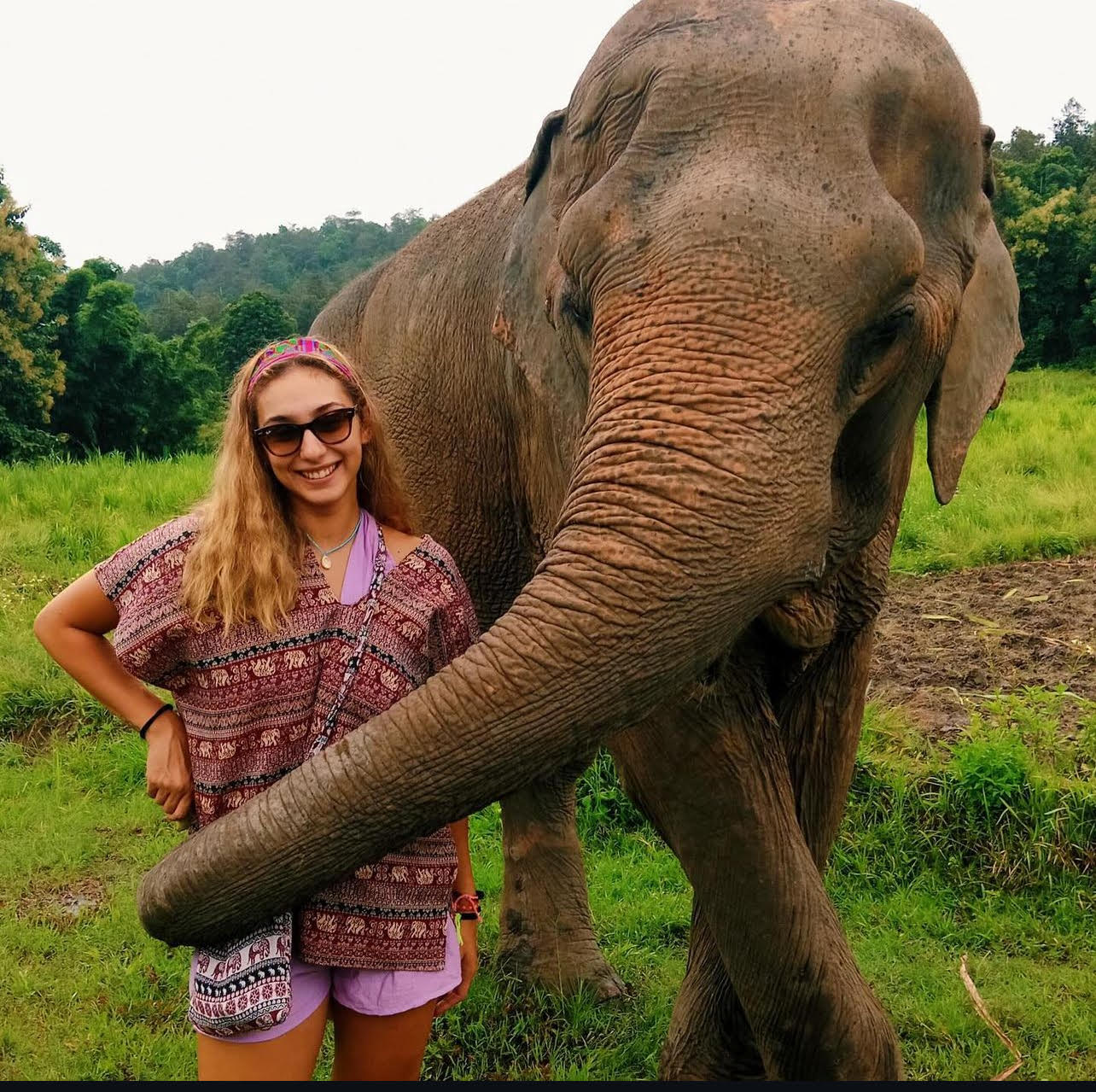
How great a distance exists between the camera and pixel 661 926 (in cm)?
467

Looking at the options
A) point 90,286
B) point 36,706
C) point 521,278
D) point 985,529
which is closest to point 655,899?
point 521,278

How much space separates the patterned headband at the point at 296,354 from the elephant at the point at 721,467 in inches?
17.6

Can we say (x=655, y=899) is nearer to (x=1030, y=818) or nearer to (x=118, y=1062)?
(x=1030, y=818)

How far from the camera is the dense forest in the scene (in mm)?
22594

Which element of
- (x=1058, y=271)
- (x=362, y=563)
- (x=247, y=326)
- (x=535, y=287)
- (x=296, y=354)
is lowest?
(x=362, y=563)

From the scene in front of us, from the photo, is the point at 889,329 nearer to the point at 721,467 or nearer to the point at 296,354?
the point at 721,467

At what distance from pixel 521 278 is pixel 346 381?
678 mm

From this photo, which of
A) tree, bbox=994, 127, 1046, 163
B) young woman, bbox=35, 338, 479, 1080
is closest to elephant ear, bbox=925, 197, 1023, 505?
young woman, bbox=35, 338, 479, 1080

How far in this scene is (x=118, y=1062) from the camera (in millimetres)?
3822

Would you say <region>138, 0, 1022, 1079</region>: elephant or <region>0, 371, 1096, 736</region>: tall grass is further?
<region>0, 371, 1096, 736</region>: tall grass

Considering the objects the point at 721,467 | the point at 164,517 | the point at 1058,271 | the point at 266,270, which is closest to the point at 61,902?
the point at 721,467

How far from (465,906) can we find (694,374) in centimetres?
126

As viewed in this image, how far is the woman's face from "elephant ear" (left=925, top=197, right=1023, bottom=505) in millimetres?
1210

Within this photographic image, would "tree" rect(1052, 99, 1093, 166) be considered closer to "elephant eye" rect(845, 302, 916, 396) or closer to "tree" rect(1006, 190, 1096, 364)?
"tree" rect(1006, 190, 1096, 364)
